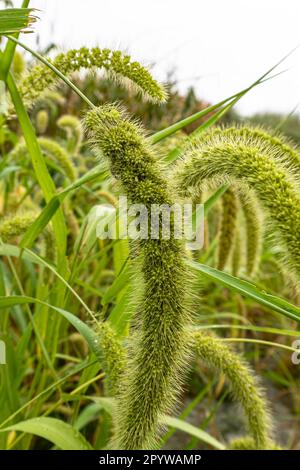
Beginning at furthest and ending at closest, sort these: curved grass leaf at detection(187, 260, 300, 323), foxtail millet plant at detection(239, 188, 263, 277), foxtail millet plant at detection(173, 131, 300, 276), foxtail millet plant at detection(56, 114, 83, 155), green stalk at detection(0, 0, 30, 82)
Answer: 1. foxtail millet plant at detection(56, 114, 83, 155)
2. foxtail millet plant at detection(239, 188, 263, 277)
3. green stalk at detection(0, 0, 30, 82)
4. curved grass leaf at detection(187, 260, 300, 323)
5. foxtail millet plant at detection(173, 131, 300, 276)

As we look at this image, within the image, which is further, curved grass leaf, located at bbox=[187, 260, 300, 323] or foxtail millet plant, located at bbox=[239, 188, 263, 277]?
foxtail millet plant, located at bbox=[239, 188, 263, 277]

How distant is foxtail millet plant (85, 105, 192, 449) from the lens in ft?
3.20

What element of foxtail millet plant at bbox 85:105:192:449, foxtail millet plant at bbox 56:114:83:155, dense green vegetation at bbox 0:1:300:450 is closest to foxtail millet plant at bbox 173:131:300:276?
dense green vegetation at bbox 0:1:300:450

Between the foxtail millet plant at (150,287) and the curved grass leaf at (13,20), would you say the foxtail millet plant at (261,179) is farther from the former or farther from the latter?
the curved grass leaf at (13,20)

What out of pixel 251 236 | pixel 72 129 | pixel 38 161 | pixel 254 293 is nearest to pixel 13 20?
pixel 38 161

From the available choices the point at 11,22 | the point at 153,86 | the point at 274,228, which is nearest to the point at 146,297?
the point at 274,228

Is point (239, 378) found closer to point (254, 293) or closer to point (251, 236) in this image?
point (254, 293)

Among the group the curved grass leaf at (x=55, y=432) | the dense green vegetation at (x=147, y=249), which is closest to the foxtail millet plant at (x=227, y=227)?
the dense green vegetation at (x=147, y=249)

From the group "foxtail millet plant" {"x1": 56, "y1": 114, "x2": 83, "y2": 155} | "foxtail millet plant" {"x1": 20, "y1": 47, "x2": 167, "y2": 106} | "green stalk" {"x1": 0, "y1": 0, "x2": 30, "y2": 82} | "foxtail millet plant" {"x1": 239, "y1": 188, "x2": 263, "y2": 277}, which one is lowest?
"foxtail millet plant" {"x1": 239, "y1": 188, "x2": 263, "y2": 277}

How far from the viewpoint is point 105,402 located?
1.60m

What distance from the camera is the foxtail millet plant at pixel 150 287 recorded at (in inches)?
38.4

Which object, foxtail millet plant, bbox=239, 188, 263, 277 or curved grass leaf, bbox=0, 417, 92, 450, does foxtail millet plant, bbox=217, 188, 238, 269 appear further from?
curved grass leaf, bbox=0, 417, 92, 450

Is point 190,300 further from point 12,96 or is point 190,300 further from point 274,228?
point 12,96
